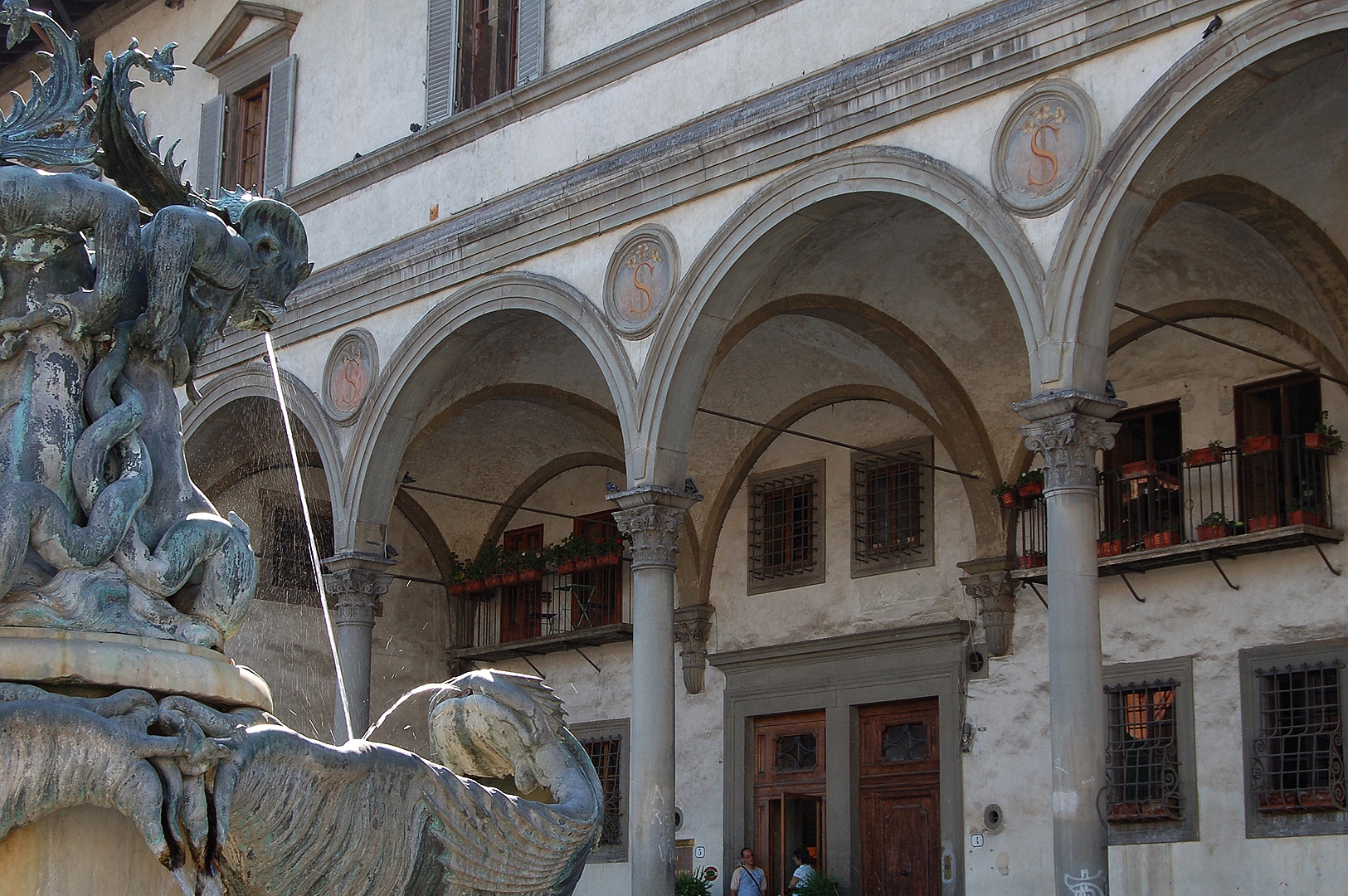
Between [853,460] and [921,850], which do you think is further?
[853,460]

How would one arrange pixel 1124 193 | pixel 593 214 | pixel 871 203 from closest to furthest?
1. pixel 1124 193
2. pixel 871 203
3. pixel 593 214

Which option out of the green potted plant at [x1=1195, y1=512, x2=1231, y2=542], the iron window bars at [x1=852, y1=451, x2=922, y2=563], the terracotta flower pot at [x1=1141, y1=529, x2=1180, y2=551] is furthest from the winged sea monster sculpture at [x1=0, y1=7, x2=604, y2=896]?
the iron window bars at [x1=852, y1=451, x2=922, y2=563]

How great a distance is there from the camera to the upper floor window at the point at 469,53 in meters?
14.4

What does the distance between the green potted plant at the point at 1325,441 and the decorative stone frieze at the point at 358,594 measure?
727 cm

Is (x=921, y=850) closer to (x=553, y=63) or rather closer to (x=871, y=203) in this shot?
(x=871, y=203)

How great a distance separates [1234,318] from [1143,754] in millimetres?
3190

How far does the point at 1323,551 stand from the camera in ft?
37.9

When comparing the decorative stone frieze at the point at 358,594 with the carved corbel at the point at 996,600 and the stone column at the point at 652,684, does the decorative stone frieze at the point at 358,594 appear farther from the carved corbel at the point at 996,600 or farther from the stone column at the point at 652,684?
the carved corbel at the point at 996,600

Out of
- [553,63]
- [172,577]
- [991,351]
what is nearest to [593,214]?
[553,63]

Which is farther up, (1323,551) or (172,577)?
(1323,551)

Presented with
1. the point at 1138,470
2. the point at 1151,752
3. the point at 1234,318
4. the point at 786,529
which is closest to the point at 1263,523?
the point at 1138,470

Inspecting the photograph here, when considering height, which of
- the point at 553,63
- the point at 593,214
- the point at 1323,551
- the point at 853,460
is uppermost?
the point at 553,63

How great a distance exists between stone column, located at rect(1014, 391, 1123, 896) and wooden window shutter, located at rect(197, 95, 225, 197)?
10.5m

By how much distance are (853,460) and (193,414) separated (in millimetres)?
6085
